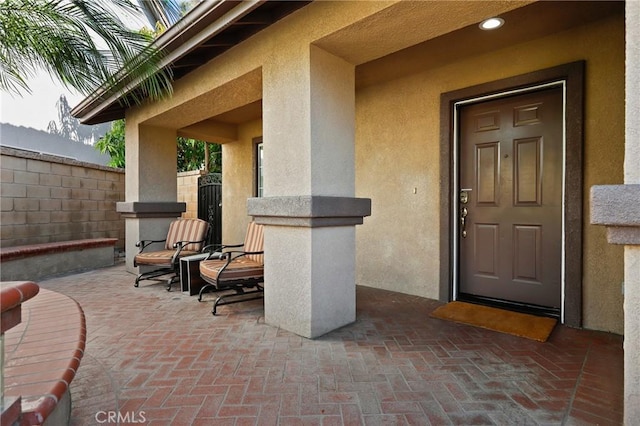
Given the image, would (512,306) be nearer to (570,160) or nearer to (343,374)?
(570,160)

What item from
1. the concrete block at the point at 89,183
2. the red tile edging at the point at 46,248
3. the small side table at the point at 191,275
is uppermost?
the concrete block at the point at 89,183

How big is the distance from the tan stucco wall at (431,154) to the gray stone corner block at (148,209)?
3.20m

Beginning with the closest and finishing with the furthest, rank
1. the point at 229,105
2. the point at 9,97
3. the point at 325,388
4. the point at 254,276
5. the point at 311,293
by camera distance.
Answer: the point at 325,388 < the point at 311,293 < the point at 9,97 < the point at 254,276 < the point at 229,105

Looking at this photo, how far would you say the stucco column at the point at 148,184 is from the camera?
17.2 ft

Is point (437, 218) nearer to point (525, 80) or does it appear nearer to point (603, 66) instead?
point (525, 80)

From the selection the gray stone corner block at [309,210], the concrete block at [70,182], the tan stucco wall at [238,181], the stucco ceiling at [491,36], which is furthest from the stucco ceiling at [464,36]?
the concrete block at [70,182]

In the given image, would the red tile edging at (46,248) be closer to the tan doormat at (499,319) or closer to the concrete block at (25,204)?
the concrete block at (25,204)

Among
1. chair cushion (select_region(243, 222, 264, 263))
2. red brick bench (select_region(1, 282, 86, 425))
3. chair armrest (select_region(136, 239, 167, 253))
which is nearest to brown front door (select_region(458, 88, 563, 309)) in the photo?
chair cushion (select_region(243, 222, 264, 263))

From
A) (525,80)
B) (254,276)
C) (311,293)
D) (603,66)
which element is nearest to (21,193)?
(254,276)

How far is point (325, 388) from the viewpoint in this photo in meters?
2.04

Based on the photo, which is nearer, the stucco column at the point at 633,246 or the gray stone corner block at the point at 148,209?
the stucco column at the point at 633,246

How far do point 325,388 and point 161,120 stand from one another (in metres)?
4.64

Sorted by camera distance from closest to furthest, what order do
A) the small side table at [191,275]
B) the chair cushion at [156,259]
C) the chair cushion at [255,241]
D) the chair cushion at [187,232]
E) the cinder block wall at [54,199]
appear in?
1. the chair cushion at [255,241]
2. the small side table at [191,275]
3. the chair cushion at [156,259]
4. the chair cushion at [187,232]
5. the cinder block wall at [54,199]

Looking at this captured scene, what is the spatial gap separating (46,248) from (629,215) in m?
6.75
